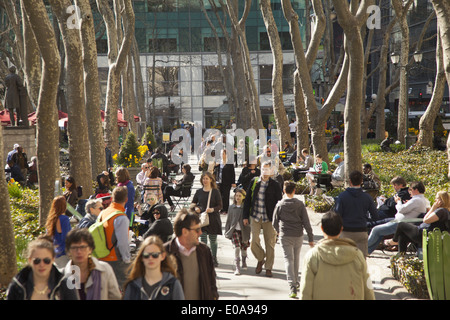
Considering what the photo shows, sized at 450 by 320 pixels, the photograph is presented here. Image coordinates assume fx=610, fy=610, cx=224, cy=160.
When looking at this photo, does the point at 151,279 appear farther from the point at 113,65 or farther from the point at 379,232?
the point at 113,65

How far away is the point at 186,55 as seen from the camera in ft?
188

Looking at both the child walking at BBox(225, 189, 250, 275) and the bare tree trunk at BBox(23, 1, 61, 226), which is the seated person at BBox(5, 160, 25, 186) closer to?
the bare tree trunk at BBox(23, 1, 61, 226)

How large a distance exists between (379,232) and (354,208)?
2083mm

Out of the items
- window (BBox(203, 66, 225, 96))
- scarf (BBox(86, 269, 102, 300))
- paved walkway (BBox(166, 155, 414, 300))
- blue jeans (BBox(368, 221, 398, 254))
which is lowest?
paved walkway (BBox(166, 155, 414, 300))

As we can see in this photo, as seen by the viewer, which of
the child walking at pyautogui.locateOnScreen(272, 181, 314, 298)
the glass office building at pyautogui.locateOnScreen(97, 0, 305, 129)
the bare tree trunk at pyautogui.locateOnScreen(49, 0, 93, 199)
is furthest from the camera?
the glass office building at pyautogui.locateOnScreen(97, 0, 305, 129)

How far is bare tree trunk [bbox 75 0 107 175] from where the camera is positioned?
1570cm

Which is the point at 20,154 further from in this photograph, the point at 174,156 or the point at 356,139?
the point at 356,139

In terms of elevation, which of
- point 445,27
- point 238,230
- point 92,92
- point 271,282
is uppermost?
point 445,27

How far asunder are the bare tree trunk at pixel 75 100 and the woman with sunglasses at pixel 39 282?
344 inches

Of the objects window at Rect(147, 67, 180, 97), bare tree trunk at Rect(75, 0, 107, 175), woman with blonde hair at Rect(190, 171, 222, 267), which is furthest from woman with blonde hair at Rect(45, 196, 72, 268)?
window at Rect(147, 67, 180, 97)

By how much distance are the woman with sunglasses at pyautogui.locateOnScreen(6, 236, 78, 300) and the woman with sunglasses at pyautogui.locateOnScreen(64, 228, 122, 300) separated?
6.8 inches

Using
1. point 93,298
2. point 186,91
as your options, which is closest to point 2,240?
point 93,298

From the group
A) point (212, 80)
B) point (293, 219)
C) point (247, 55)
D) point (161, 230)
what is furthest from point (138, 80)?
point (293, 219)

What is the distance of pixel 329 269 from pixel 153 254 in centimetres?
145
